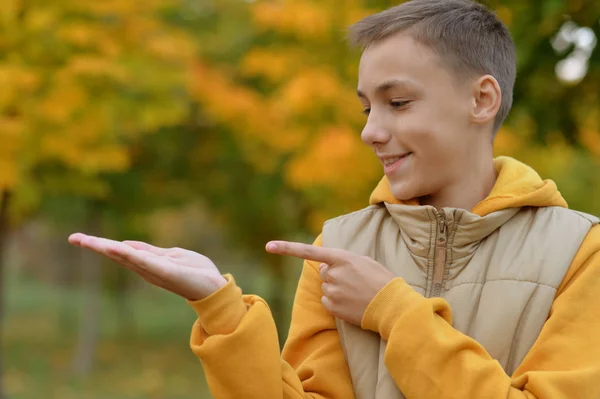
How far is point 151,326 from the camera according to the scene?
2350 cm

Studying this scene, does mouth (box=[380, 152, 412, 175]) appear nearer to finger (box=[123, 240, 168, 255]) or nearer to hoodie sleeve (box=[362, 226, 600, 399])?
hoodie sleeve (box=[362, 226, 600, 399])

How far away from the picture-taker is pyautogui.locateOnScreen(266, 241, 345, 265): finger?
1.89m

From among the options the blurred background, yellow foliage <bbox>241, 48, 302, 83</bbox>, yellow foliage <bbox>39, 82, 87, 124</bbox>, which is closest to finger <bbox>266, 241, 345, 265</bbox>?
the blurred background

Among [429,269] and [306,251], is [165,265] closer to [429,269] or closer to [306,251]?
[306,251]

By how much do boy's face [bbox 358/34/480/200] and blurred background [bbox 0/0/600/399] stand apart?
2.37m

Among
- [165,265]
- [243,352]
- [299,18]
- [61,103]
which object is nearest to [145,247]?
[165,265]

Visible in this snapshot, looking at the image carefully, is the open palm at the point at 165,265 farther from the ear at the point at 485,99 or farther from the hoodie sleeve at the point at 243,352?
the ear at the point at 485,99

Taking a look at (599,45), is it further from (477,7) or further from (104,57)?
(104,57)

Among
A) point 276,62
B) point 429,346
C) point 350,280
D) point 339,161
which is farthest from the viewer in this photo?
point 276,62

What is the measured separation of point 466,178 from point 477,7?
42 centimetres

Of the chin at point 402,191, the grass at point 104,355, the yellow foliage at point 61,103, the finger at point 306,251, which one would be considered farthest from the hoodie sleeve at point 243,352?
the grass at point 104,355

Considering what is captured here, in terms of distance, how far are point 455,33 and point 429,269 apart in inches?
21.7

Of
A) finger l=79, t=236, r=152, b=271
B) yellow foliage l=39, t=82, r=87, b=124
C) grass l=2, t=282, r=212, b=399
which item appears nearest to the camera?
finger l=79, t=236, r=152, b=271

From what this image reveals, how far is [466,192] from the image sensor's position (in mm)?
2150
